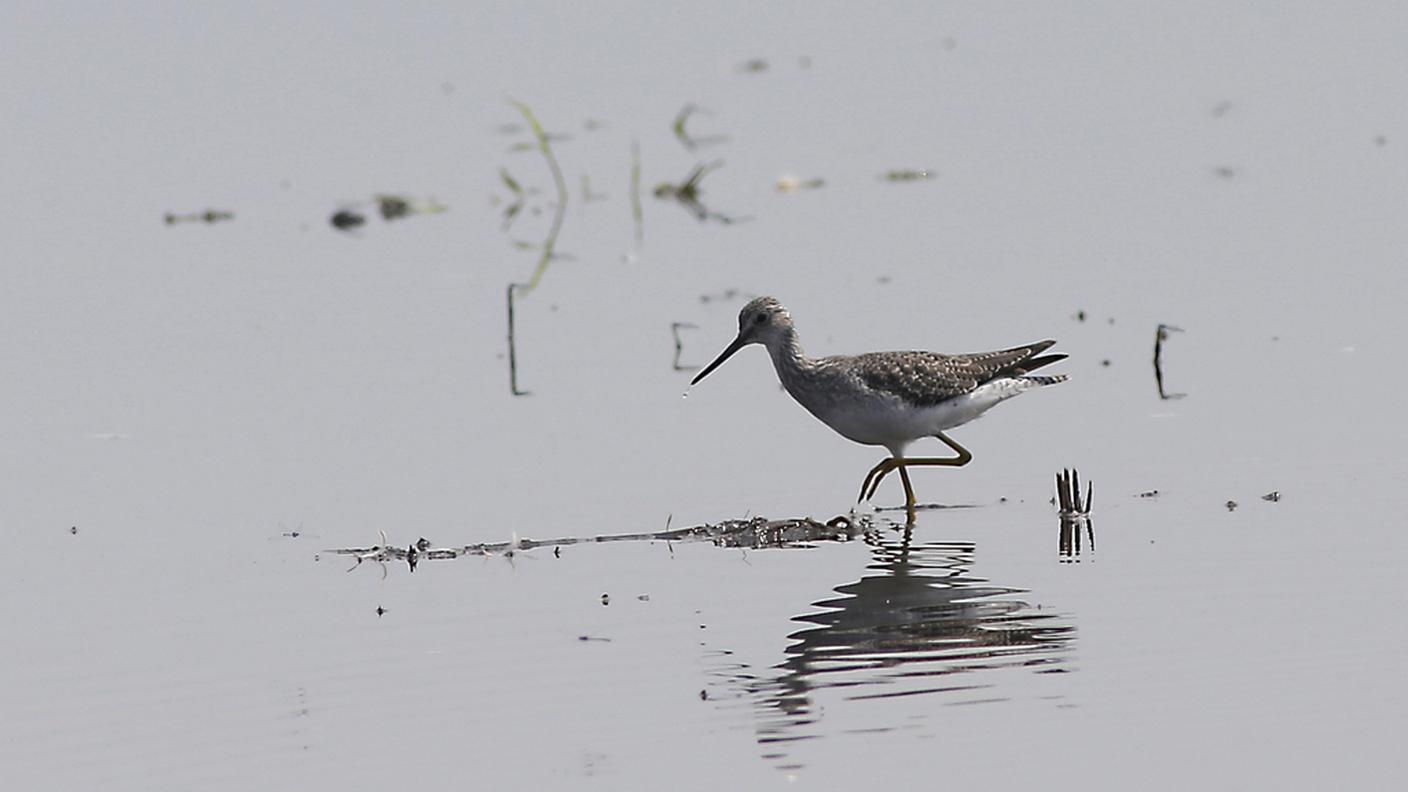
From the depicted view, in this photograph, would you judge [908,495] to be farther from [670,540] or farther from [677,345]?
[677,345]

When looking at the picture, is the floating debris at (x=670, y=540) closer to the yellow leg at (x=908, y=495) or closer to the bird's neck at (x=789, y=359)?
the yellow leg at (x=908, y=495)

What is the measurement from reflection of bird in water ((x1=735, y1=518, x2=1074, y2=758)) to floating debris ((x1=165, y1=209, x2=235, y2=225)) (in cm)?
1307

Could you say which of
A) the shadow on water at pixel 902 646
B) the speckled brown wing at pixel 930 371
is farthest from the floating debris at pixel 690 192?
the shadow on water at pixel 902 646

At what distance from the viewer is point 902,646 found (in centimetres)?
1198

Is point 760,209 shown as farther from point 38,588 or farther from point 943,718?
point 943,718

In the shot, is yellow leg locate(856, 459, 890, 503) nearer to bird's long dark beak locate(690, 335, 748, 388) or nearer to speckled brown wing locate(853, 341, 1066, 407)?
speckled brown wing locate(853, 341, 1066, 407)

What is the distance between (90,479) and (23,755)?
5.09 metres

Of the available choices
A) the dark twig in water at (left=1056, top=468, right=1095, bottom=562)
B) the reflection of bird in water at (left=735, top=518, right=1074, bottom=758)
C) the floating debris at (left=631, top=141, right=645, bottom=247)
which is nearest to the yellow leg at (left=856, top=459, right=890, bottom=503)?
the dark twig in water at (left=1056, top=468, right=1095, bottom=562)

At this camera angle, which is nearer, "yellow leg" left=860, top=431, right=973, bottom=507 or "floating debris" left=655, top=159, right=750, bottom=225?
"yellow leg" left=860, top=431, right=973, bottom=507

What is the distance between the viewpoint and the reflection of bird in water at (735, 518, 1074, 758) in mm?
11211

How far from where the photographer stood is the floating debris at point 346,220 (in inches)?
972

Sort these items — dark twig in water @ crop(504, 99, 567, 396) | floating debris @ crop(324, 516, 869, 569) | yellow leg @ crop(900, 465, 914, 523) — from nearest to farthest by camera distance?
floating debris @ crop(324, 516, 869, 569) → yellow leg @ crop(900, 465, 914, 523) → dark twig in water @ crop(504, 99, 567, 396)

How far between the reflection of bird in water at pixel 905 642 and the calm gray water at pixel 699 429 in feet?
0.13

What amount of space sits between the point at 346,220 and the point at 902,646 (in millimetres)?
13844
